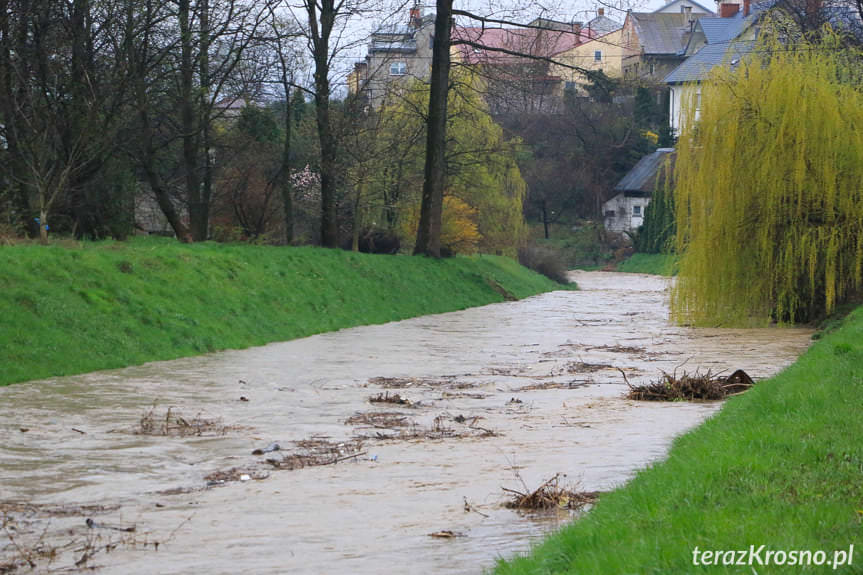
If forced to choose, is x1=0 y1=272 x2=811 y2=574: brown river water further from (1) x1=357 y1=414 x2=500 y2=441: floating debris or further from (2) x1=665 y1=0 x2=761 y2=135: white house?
(2) x1=665 y1=0 x2=761 y2=135: white house

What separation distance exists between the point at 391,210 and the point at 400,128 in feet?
13.3

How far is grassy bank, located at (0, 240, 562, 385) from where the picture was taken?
1750 cm

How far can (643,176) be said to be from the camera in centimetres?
8462

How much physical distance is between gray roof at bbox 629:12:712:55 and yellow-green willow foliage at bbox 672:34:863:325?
86.4 m

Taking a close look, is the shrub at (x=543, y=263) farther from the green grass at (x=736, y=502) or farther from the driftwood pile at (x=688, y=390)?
the green grass at (x=736, y=502)

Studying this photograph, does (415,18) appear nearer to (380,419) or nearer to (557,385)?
(557,385)

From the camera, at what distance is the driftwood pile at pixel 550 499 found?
841cm

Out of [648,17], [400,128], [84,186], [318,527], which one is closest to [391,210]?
[400,128]

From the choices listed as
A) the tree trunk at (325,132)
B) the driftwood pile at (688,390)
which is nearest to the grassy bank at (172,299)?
the tree trunk at (325,132)

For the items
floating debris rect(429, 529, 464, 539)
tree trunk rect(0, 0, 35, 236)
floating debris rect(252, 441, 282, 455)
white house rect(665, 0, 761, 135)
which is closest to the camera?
floating debris rect(429, 529, 464, 539)

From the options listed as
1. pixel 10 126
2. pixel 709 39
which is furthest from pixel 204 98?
pixel 709 39

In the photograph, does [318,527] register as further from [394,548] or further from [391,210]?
[391,210]

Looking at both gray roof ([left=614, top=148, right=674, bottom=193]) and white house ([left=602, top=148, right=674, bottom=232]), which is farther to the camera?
white house ([left=602, top=148, right=674, bottom=232])

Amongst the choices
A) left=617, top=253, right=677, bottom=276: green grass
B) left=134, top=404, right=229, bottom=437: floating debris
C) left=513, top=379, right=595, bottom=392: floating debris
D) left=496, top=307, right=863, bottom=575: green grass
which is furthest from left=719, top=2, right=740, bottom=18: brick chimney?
left=496, top=307, right=863, bottom=575: green grass
